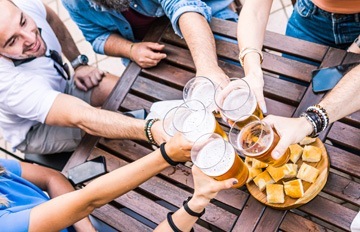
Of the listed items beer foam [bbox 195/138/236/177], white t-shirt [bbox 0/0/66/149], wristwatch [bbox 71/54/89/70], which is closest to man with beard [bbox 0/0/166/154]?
white t-shirt [bbox 0/0/66/149]

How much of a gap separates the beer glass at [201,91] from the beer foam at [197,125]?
10 centimetres

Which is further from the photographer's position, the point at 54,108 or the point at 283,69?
the point at 54,108

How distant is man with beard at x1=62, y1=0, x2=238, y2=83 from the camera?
6.25ft

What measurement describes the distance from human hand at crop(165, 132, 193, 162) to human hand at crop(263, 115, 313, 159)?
0.89ft

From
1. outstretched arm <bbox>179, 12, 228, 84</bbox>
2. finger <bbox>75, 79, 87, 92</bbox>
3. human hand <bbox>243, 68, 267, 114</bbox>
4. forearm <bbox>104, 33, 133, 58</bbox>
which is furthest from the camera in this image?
finger <bbox>75, 79, 87, 92</bbox>

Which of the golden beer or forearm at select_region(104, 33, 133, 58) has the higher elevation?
forearm at select_region(104, 33, 133, 58)

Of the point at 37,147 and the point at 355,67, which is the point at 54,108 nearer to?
the point at 37,147

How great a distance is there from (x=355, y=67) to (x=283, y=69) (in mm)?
307

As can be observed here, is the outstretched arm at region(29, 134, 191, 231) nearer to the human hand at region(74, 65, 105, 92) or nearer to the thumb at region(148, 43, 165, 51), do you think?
the thumb at region(148, 43, 165, 51)

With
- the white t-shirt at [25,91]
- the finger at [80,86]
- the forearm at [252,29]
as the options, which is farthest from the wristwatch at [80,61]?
the forearm at [252,29]

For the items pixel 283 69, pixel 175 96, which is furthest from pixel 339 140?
pixel 175 96

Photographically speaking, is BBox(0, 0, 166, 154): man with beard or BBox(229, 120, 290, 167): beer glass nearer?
BBox(229, 120, 290, 167): beer glass

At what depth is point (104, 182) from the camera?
1.59 m

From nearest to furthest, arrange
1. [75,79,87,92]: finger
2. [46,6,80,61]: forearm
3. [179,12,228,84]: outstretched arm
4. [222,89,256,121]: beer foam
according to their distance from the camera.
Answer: [222,89,256,121]: beer foam < [179,12,228,84]: outstretched arm < [75,79,87,92]: finger < [46,6,80,61]: forearm
